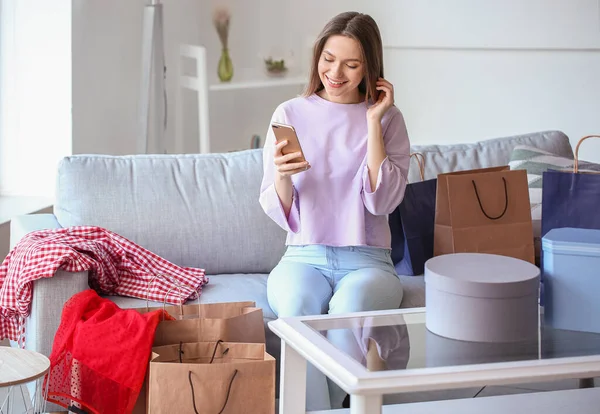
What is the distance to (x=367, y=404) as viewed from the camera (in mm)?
1401

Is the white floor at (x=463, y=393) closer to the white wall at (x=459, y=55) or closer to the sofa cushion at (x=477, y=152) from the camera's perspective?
the sofa cushion at (x=477, y=152)

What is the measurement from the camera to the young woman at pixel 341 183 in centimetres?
222

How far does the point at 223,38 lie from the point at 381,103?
259 centimetres

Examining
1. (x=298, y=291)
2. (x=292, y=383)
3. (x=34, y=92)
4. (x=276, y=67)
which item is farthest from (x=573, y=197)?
(x=276, y=67)

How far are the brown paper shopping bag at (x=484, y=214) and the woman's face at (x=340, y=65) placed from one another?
0.43 meters

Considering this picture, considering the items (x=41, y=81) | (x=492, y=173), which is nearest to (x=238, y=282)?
(x=492, y=173)

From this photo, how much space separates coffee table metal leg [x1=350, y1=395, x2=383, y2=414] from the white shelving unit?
2.87 metres

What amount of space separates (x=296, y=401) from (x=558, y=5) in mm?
3248

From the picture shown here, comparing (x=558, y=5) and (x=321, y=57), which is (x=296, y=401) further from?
(x=558, y=5)

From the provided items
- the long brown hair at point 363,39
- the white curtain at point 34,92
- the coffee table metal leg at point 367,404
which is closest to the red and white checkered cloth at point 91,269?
the long brown hair at point 363,39

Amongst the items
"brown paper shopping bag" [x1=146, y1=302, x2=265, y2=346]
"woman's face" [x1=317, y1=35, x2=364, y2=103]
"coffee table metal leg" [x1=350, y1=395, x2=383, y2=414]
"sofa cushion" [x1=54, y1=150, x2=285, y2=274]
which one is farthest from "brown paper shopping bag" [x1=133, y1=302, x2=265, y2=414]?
"coffee table metal leg" [x1=350, y1=395, x2=383, y2=414]

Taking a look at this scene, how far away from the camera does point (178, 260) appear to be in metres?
2.68

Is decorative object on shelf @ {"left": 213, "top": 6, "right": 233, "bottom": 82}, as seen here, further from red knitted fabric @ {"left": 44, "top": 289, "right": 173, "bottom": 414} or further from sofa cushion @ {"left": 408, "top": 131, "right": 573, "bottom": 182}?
red knitted fabric @ {"left": 44, "top": 289, "right": 173, "bottom": 414}

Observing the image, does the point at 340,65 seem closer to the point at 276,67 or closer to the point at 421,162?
the point at 421,162
